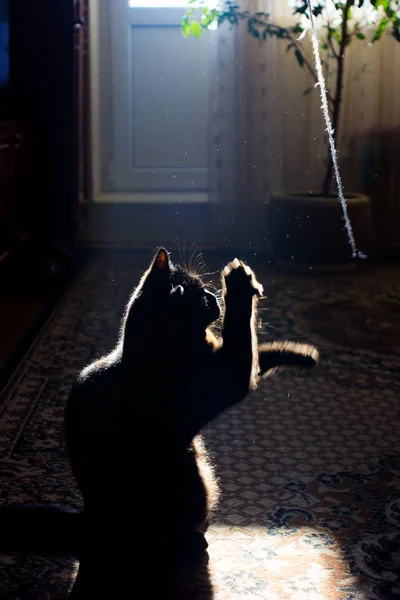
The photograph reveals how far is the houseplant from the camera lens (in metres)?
3.11

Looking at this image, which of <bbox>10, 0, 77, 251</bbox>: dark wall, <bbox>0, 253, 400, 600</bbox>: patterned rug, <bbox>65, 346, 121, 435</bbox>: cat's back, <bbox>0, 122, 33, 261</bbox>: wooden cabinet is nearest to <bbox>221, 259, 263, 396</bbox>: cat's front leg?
<bbox>65, 346, 121, 435</bbox>: cat's back

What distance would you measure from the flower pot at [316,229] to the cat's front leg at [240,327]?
7.03 feet

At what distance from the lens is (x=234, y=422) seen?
1.62 m

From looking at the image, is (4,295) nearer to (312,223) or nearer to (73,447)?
(312,223)

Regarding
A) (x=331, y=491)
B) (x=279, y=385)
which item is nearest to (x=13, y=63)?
(x=279, y=385)

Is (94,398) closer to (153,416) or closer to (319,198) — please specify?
(153,416)

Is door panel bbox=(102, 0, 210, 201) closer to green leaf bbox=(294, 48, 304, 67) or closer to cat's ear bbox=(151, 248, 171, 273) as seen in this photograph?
green leaf bbox=(294, 48, 304, 67)

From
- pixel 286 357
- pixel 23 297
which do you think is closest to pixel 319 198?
pixel 23 297

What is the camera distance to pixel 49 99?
299 centimetres

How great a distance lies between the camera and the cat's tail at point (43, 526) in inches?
41.7

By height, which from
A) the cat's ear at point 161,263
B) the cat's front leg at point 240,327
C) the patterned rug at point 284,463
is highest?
the cat's ear at point 161,263

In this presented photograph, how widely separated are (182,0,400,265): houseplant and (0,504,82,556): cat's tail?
2214 mm

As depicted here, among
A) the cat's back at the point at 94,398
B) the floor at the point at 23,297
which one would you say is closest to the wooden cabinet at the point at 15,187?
the floor at the point at 23,297

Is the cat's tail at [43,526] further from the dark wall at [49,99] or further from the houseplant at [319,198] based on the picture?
the houseplant at [319,198]
